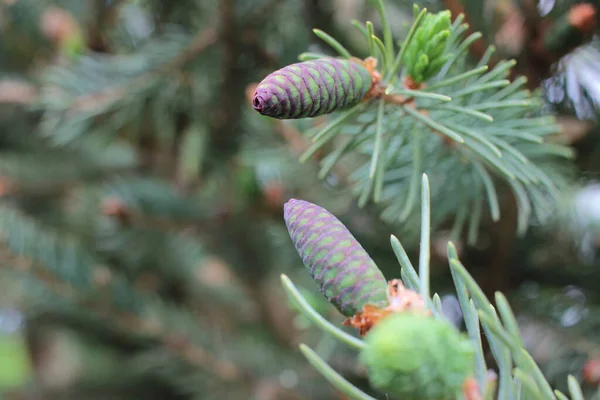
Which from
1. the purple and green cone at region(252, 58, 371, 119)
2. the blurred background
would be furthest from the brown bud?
the purple and green cone at region(252, 58, 371, 119)

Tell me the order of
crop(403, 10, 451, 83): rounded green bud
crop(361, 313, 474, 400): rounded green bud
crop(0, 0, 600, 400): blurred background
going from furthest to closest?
crop(0, 0, 600, 400): blurred background < crop(403, 10, 451, 83): rounded green bud < crop(361, 313, 474, 400): rounded green bud

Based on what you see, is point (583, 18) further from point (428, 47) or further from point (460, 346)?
point (460, 346)

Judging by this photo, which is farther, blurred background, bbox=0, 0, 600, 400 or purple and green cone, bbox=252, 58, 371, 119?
blurred background, bbox=0, 0, 600, 400

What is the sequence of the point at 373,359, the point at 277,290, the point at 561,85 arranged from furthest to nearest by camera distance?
the point at 277,290
the point at 561,85
the point at 373,359

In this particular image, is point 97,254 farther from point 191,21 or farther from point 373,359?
point 373,359

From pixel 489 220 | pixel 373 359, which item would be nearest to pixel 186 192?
pixel 489 220

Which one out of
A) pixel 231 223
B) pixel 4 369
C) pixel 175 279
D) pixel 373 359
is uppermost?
pixel 373 359

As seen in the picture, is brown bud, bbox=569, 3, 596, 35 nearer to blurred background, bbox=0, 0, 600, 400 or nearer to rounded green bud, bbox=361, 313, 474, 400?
blurred background, bbox=0, 0, 600, 400
